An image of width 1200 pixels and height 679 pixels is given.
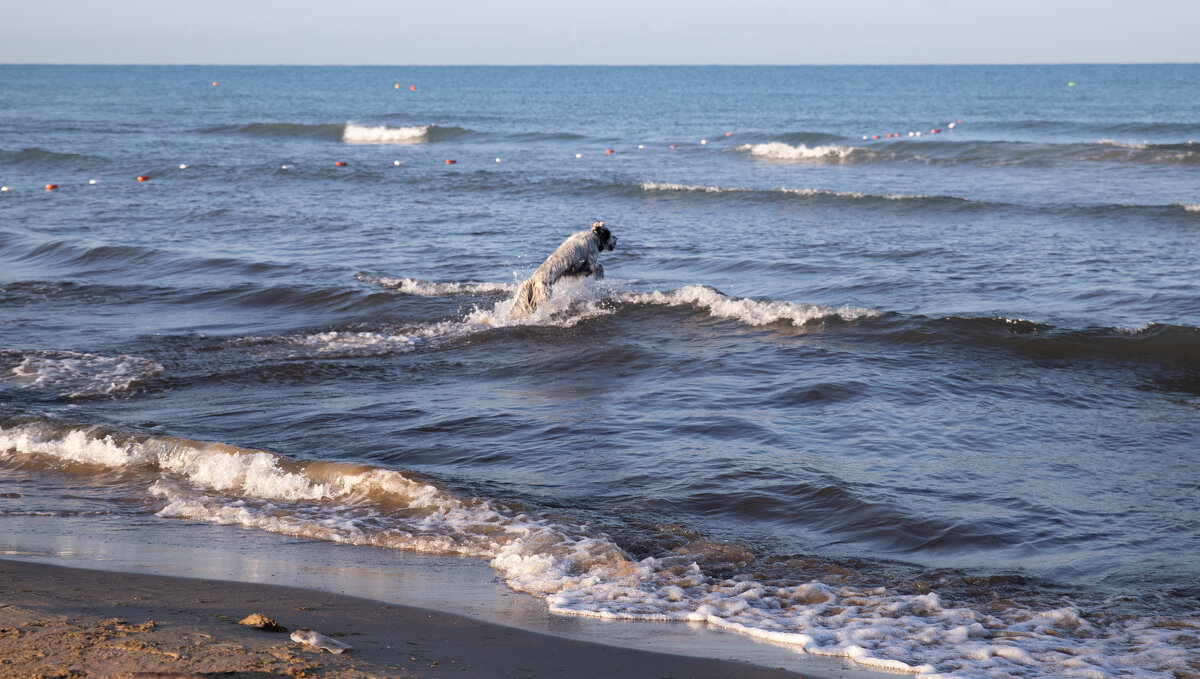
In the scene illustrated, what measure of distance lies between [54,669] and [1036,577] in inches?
200

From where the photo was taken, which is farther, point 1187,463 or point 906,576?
point 1187,463

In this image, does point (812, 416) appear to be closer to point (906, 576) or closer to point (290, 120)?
point (906, 576)

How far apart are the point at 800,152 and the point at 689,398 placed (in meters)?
27.6

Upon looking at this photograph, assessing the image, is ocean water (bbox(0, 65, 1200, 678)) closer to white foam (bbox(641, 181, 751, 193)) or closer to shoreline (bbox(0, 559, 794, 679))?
white foam (bbox(641, 181, 751, 193))

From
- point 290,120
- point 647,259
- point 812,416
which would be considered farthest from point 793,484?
point 290,120

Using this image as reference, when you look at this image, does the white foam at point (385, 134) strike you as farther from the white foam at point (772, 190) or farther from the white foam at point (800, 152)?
the white foam at point (772, 190)

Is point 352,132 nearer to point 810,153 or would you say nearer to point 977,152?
point 810,153

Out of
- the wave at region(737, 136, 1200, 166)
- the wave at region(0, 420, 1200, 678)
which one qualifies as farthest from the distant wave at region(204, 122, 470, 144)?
the wave at region(0, 420, 1200, 678)

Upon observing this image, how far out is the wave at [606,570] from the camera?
495 centimetres

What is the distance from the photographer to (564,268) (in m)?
13.2

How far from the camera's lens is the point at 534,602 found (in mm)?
5477

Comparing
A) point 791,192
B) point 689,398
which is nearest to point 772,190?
point 791,192

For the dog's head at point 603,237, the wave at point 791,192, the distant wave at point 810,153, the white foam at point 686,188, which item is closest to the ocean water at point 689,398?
the wave at point 791,192

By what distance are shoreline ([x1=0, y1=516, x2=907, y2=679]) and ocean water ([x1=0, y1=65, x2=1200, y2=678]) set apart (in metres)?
0.22
